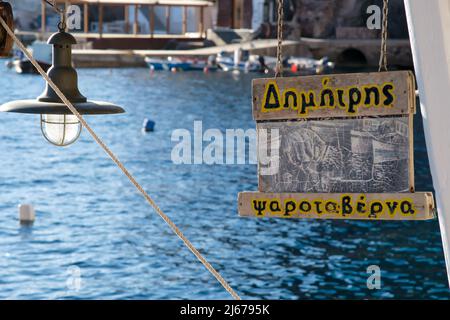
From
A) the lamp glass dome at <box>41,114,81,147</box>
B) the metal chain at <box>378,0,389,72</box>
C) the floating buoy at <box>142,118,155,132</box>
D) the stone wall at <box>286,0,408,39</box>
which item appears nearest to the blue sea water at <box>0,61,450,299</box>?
the floating buoy at <box>142,118,155,132</box>

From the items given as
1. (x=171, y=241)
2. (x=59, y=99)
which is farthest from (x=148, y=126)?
(x=59, y=99)

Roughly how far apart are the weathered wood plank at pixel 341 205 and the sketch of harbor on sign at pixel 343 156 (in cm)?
5

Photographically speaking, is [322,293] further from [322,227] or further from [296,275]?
[322,227]

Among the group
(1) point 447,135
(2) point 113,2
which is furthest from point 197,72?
(1) point 447,135

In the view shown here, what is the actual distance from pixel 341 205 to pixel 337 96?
0.44 metres

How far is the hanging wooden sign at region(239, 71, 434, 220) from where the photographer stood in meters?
4.20

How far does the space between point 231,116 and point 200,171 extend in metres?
14.3

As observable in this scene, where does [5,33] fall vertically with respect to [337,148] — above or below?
above

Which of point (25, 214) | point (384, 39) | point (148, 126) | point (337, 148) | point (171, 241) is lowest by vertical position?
point (171, 241)

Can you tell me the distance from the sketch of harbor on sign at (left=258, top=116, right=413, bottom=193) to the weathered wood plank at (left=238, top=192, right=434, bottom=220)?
5 cm

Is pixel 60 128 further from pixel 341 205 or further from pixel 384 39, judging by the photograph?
pixel 384 39

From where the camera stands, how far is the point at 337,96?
4.25 metres

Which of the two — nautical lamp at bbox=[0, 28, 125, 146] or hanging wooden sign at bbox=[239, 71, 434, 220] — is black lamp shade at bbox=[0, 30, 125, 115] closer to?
nautical lamp at bbox=[0, 28, 125, 146]

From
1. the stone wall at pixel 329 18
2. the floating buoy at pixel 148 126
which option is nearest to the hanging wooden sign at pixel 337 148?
the floating buoy at pixel 148 126
